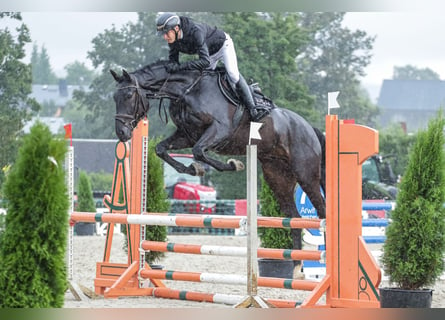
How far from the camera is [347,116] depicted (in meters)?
29.0

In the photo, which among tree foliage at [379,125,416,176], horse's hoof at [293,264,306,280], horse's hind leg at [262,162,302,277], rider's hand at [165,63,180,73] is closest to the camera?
rider's hand at [165,63,180,73]

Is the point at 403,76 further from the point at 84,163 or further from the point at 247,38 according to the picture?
the point at 247,38

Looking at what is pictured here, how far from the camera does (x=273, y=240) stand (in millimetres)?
Answer: 6855

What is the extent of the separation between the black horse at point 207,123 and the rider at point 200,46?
0.08 metres

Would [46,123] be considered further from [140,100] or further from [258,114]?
[258,114]

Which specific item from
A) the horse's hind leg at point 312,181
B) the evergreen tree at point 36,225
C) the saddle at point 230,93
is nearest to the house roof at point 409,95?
the horse's hind leg at point 312,181

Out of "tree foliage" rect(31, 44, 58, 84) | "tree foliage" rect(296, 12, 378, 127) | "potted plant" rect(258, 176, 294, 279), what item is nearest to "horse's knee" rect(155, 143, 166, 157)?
"potted plant" rect(258, 176, 294, 279)

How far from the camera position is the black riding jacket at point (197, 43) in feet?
18.2

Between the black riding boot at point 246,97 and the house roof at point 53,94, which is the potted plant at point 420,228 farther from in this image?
the house roof at point 53,94

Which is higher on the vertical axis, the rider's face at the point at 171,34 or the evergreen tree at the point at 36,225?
the rider's face at the point at 171,34

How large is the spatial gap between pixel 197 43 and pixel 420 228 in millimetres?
1872

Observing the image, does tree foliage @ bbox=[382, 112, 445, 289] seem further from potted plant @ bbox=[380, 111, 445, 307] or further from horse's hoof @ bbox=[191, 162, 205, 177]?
horse's hoof @ bbox=[191, 162, 205, 177]

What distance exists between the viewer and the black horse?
565 centimetres

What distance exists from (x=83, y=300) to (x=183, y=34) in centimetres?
186
